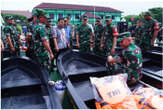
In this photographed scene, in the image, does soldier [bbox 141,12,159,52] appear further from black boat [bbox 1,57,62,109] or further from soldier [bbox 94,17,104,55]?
black boat [bbox 1,57,62,109]

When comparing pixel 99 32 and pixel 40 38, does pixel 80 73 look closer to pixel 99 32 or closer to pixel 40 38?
pixel 40 38

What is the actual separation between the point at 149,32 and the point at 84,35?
1948 mm

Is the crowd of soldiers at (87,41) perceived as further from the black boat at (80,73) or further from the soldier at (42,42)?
the black boat at (80,73)

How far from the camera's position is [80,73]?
2.47 meters

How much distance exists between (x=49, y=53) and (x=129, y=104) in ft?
6.02

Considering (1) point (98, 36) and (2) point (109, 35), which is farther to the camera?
(1) point (98, 36)

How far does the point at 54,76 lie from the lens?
3.25 meters

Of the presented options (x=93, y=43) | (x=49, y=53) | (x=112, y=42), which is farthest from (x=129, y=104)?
(x=93, y=43)

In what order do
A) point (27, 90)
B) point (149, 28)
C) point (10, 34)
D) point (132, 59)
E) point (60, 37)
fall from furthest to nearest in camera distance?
point (149, 28), point (10, 34), point (60, 37), point (27, 90), point (132, 59)

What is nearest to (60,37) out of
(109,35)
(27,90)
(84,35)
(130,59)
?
(84,35)

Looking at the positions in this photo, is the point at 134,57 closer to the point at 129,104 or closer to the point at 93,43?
the point at 129,104

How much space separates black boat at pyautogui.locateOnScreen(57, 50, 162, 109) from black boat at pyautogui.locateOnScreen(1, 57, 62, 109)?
0.24 m

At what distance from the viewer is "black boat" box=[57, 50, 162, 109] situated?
1635 millimetres

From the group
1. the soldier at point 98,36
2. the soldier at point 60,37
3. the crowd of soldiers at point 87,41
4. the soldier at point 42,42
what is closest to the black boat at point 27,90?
the soldier at point 42,42
